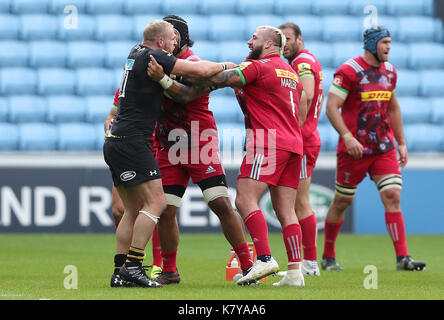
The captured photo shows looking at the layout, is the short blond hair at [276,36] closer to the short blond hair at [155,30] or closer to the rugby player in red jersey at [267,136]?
the rugby player in red jersey at [267,136]

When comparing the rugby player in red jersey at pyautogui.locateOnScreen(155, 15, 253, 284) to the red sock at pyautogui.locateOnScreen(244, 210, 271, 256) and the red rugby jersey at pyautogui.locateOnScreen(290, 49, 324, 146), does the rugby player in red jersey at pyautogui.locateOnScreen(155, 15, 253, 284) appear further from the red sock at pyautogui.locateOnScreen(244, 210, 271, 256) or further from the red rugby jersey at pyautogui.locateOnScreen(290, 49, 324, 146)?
the red rugby jersey at pyautogui.locateOnScreen(290, 49, 324, 146)

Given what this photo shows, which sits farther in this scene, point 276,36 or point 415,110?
point 415,110

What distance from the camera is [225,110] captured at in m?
14.7

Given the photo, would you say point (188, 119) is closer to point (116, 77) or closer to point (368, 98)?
point (368, 98)

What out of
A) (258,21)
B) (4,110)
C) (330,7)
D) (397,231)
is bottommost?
(397,231)

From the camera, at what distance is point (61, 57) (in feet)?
51.3

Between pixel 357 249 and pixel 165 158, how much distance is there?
452 centimetres

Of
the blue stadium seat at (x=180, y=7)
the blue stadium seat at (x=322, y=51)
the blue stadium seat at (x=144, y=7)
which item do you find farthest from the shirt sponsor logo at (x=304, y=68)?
the blue stadium seat at (x=144, y=7)

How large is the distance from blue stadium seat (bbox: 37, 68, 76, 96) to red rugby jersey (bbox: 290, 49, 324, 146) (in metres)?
7.92

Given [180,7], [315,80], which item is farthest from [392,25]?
[315,80]

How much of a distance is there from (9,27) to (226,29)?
13.1 feet

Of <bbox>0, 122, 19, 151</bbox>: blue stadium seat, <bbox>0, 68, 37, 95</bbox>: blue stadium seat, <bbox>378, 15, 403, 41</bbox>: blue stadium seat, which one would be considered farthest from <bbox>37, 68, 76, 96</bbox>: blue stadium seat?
<bbox>378, 15, 403, 41</bbox>: blue stadium seat

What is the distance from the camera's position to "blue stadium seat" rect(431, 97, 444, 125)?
49.7 feet
